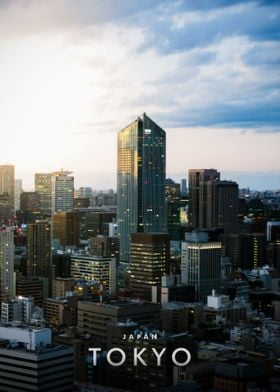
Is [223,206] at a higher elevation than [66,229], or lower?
higher

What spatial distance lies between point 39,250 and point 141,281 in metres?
3.01

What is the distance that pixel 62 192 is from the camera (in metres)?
38.1

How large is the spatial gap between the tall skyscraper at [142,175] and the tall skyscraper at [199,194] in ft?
11.2

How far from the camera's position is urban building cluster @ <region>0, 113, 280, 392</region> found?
32.6 ft

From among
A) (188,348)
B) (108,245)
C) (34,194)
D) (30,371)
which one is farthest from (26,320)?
(34,194)

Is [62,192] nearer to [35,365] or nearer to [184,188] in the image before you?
[184,188]

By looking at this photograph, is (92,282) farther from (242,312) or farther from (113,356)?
(113,356)

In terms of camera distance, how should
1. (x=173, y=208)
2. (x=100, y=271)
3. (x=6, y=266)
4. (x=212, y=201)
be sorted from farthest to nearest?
(x=212, y=201)
(x=173, y=208)
(x=100, y=271)
(x=6, y=266)

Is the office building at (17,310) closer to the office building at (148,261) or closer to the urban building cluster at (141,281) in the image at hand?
the urban building cluster at (141,281)

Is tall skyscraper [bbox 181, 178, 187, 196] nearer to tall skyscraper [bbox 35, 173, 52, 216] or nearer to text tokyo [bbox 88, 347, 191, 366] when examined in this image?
tall skyscraper [bbox 35, 173, 52, 216]

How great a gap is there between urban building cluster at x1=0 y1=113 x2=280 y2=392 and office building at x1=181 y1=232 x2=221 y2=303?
4 centimetres

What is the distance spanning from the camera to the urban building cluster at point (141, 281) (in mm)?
9922

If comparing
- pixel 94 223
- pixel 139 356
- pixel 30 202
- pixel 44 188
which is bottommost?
pixel 139 356

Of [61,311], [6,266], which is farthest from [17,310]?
[6,266]
